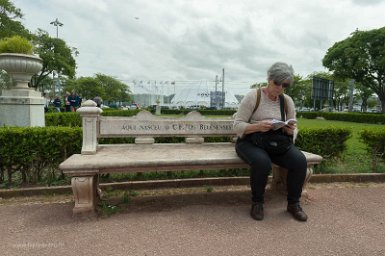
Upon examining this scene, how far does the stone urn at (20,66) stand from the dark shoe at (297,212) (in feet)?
20.8

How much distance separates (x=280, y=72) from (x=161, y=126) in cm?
186

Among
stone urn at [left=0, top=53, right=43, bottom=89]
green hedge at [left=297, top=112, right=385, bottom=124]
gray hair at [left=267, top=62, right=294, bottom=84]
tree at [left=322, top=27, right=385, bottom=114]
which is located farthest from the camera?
tree at [left=322, top=27, right=385, bottom=114]

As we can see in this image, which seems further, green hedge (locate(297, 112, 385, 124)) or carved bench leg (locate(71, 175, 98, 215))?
green hedge (locate(297, 112, 385, 124))

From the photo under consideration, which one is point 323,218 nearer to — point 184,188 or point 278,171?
point 278,171

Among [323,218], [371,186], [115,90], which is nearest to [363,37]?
[371,186]

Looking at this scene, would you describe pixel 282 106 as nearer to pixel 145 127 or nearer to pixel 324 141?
pixel 145 127

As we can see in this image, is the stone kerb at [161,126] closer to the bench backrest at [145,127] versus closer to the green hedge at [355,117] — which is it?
the bench backrest at [145,127]

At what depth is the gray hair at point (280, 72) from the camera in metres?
3.07

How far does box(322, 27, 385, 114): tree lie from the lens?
88.2 feet

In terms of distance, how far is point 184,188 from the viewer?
4.17m

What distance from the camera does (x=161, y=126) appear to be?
13.4 ft

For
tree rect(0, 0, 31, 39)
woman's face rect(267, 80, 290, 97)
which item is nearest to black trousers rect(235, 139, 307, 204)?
woman's face rect(267, 80, 290, 97)

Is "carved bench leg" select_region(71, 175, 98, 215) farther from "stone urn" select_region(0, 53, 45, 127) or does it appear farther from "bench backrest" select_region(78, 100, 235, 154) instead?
"stone urn" select_region(0, 53, 45, 127)

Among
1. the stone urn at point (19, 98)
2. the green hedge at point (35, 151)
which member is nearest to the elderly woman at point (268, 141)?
the green hedge at point (35, 151)
